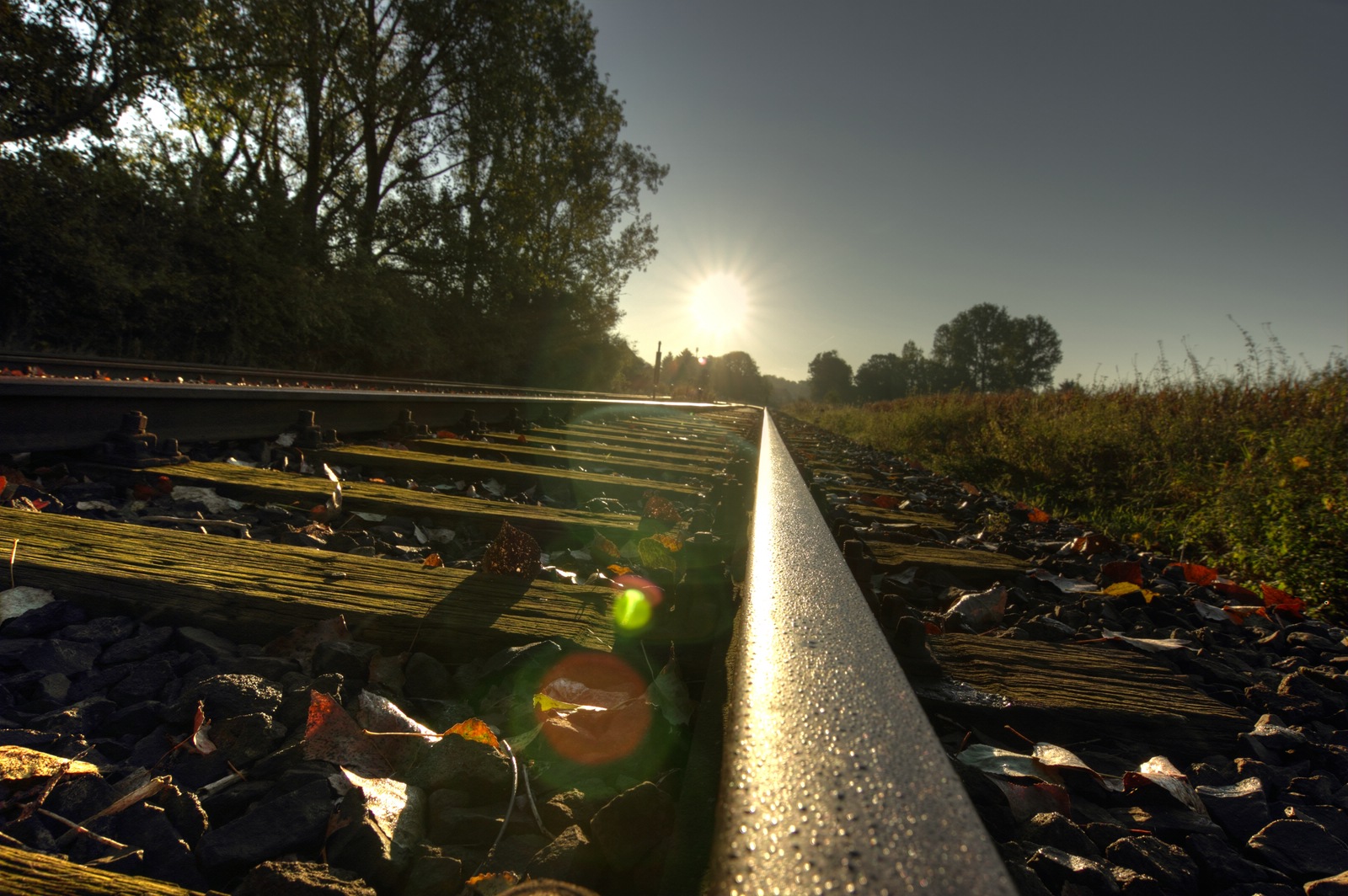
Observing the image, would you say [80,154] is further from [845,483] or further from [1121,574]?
[1121,574]

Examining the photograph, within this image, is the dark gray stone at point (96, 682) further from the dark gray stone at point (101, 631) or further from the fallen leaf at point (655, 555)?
the fallen leaf at point (655, 555)

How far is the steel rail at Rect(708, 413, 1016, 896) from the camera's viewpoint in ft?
1.46

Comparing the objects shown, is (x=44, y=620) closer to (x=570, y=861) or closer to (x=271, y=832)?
(x=271, y=832)

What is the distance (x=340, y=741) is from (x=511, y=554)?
828mm

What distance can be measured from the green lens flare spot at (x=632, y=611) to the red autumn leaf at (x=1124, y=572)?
6.96ft

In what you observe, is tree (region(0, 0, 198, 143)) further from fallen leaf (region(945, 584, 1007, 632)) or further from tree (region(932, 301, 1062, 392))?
tree (region(932, 301, 1062, 392))

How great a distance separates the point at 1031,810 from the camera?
1035mm

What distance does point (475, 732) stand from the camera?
0.99 metres

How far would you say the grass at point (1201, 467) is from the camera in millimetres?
3473

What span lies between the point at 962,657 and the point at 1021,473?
23.0ft

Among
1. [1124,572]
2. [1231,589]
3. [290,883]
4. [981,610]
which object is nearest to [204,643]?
[290,883]

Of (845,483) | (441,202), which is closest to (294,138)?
(441,202)

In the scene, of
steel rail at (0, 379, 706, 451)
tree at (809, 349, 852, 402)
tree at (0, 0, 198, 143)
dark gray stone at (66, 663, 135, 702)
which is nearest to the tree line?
tree at (0, 0, 198, 143)

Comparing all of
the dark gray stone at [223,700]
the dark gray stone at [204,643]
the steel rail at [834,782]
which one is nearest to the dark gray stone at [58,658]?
the dark gray stone at [204,643]
